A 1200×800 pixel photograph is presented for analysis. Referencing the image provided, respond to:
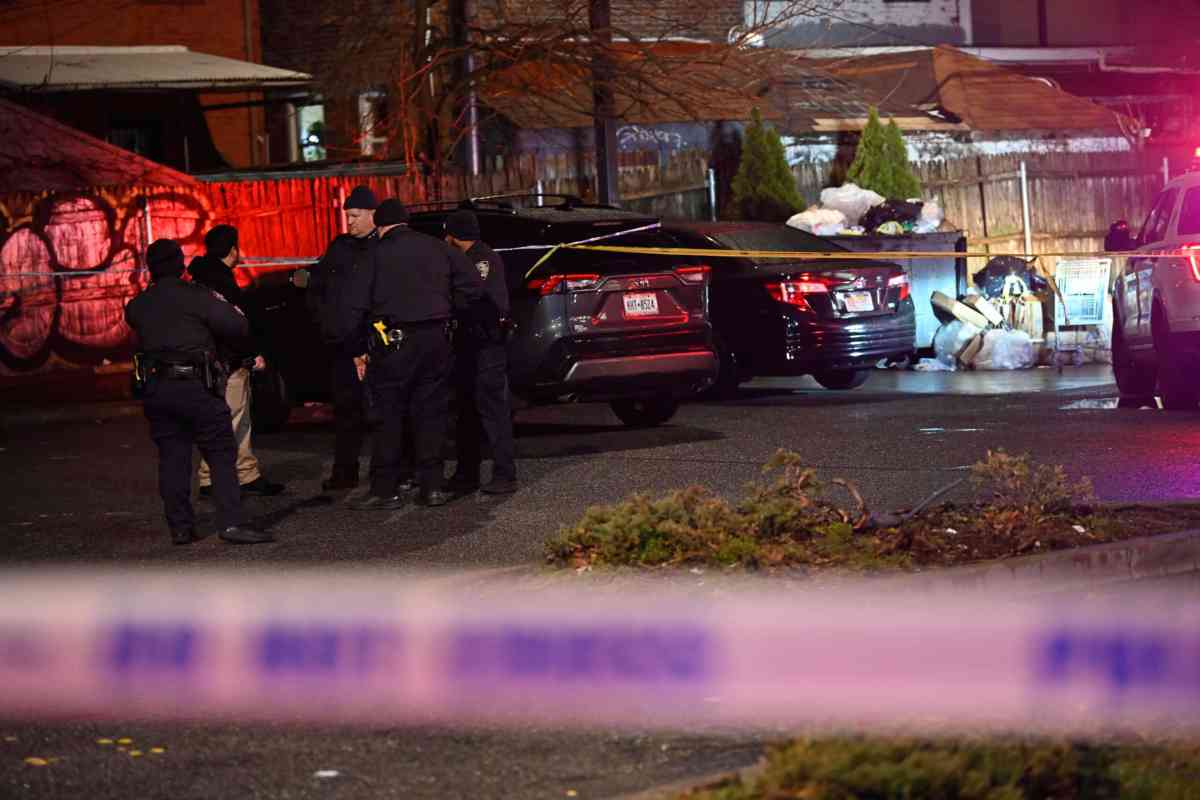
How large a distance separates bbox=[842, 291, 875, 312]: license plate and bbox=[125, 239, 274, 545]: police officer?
8.22 meters

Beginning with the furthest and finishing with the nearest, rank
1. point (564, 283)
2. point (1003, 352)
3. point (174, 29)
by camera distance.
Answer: point (174, 29) < point (1003, 352) < point (564, 283)

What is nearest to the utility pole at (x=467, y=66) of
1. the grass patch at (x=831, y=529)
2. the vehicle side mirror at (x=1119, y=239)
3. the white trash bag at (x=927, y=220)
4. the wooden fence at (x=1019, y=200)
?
the white trash bag at (x=927, y=220)

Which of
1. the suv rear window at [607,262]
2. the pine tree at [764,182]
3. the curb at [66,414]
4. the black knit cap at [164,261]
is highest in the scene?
the pine tree at [764,182]

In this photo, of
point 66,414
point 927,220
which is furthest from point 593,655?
point 927,220

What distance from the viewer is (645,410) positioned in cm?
1655

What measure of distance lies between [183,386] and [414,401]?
5.16 feet

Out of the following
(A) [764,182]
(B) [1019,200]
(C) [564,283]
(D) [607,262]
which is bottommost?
(C) [564,283]

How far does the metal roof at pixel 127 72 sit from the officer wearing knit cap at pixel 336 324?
13943mm

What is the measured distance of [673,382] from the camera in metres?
14.9

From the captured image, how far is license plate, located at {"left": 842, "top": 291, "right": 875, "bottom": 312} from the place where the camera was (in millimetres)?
18109

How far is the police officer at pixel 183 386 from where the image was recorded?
10.8 metres

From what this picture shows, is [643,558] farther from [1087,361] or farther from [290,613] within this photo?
[1087,361]

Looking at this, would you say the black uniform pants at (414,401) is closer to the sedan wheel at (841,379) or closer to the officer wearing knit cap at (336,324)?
the officer wearing knit cap at (336,324)

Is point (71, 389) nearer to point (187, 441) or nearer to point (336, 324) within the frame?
point (336, 324)
